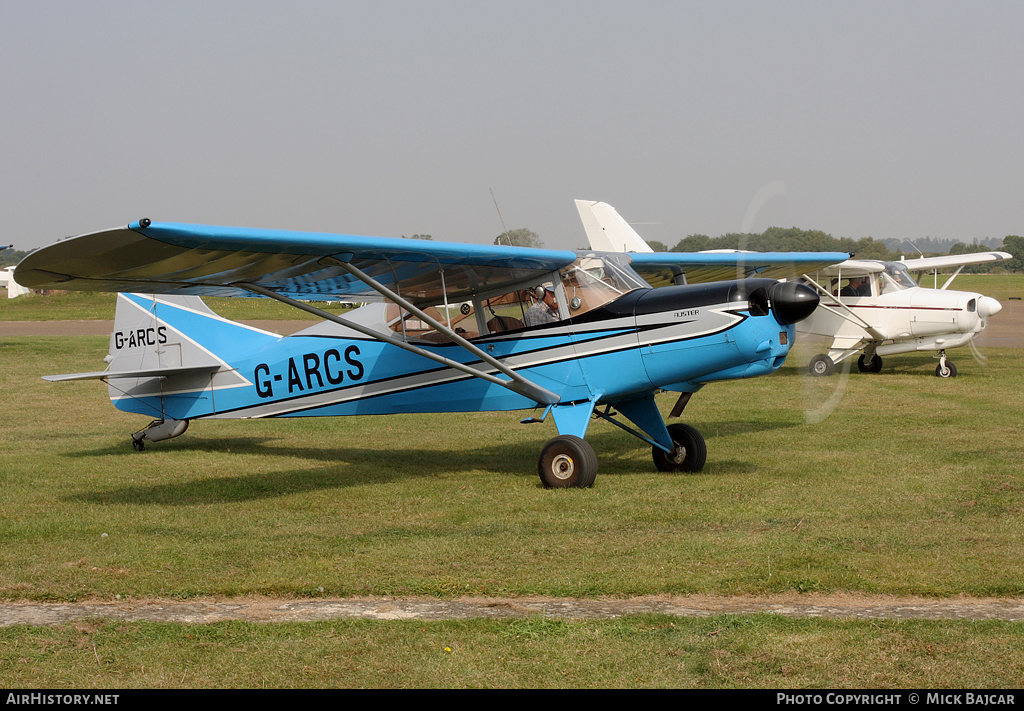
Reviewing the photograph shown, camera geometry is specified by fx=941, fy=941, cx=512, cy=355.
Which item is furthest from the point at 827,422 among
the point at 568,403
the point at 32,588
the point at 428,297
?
the point at 32,588

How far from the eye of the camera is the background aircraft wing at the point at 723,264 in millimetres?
12050

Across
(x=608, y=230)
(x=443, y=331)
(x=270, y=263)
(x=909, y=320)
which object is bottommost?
(x=909, y=320)

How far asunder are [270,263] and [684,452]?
183 inches

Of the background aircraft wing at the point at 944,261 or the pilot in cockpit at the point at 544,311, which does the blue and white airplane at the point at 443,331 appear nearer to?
the pilot in cockpit at the point at 544,311

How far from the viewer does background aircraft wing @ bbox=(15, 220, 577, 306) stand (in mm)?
6793

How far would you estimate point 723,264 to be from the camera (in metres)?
12.6

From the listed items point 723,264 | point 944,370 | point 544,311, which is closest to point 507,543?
point 544,311

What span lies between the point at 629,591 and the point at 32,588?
12.2 feet

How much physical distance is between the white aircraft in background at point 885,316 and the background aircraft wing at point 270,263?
1191 centimetres

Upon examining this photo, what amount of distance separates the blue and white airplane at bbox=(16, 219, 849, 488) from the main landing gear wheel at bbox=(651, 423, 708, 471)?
2 centimetres

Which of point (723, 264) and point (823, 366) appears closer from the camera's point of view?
point (723, 264)

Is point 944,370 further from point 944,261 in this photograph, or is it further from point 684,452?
point 684,452
